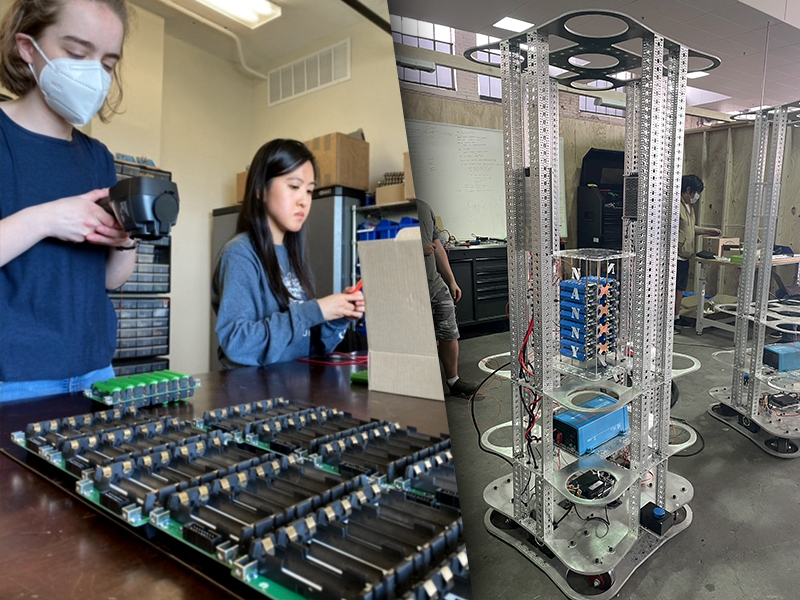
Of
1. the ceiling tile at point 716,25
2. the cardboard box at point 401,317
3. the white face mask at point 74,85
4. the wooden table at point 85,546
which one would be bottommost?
the wooden table at point 85,546

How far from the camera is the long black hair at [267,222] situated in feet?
3.19

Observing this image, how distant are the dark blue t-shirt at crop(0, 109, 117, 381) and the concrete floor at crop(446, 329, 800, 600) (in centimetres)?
95

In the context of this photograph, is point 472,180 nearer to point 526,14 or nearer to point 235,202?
point 526,14

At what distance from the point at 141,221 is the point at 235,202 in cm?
31

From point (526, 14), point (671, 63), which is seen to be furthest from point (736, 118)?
point (526, 14)

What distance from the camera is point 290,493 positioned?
1.47 ft

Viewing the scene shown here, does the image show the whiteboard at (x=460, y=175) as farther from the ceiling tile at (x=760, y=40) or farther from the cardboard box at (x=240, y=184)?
the cardboard box at (x=240, y=184)

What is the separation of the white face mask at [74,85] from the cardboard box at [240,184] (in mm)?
298

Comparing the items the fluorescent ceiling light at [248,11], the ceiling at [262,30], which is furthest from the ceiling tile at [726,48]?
the fluorescent ceiling light at [248,11]

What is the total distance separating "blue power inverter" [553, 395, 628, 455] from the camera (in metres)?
0.97

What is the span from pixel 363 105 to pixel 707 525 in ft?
2.38

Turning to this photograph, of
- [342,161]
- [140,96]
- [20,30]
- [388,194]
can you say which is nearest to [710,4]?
[388,194]

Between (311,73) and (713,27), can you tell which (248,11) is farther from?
(713,27)

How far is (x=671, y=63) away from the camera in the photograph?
558 millimetres
